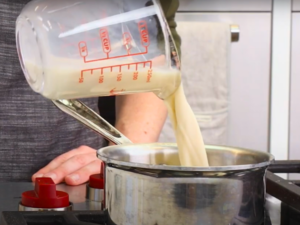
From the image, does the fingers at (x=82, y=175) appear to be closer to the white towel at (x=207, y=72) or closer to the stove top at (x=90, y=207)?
the stove top at (x=90, y=207)

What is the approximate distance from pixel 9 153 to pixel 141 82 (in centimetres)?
43

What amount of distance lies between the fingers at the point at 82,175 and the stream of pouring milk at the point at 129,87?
181 mm

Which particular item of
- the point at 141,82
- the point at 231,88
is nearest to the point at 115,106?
the point at 141,82

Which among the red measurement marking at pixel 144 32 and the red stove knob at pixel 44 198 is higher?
the red measurement marking at pixel 144 32

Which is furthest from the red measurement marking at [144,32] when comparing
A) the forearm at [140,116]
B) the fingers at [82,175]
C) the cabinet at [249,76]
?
the cabinet at [249,76]

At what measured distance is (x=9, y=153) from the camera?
0.84 metres

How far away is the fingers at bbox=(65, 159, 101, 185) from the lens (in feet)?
2.15

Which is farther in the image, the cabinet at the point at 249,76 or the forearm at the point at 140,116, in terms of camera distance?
the cabinet at the point at 249,76

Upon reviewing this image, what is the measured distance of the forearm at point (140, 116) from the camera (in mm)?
881

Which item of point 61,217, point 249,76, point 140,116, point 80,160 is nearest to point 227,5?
point 249,76

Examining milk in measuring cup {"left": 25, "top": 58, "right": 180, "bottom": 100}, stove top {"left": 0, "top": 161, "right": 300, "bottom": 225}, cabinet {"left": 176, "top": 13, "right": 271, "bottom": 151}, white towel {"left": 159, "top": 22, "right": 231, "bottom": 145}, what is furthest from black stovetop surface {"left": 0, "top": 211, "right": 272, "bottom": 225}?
cabinet {"left": 176, "top": 13, "right": 271, "bottom": 151}

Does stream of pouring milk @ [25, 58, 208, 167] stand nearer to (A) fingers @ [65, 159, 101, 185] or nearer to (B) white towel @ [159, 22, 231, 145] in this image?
(A) fingers @ [65, 159, 101, 185]

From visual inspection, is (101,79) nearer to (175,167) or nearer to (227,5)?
(175,167)

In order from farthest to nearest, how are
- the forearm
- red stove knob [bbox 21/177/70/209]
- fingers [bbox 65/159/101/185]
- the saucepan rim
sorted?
the forearm
fingers [bbox 65/159/101/185]
red stove knob [bbox 21/177/70/209]
the saucepan rim
